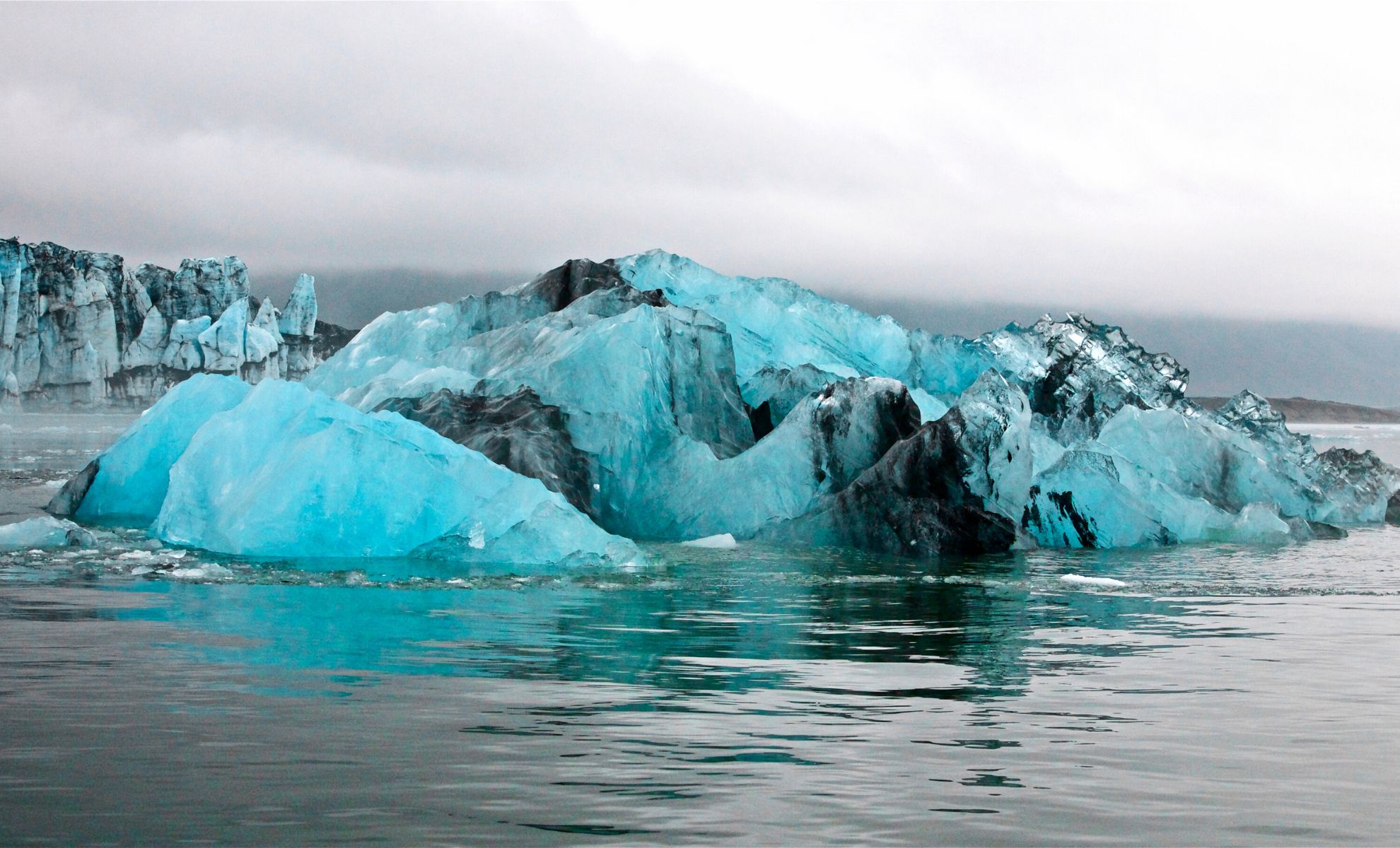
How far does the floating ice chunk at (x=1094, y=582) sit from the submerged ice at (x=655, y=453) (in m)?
3.54

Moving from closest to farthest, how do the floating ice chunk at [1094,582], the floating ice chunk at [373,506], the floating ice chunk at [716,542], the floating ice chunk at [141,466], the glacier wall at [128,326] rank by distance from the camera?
1. the floating ice chunk at [1094,582]
2. the floating ice chunk at [373,506]
3. the floating ice chunk at [716,542]
4. the floating ice chunk at [141,466]
5. the glacier wall at [128,326]

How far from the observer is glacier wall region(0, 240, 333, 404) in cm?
12031

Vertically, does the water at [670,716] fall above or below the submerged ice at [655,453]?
below

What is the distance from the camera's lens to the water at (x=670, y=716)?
523 cm

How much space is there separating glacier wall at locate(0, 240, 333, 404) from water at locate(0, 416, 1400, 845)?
121 m

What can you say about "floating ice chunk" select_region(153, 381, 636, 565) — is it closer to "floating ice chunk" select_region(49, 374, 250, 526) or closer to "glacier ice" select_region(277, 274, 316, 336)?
A: "floating ice chunk" select_region(49, 374, 250, 526)

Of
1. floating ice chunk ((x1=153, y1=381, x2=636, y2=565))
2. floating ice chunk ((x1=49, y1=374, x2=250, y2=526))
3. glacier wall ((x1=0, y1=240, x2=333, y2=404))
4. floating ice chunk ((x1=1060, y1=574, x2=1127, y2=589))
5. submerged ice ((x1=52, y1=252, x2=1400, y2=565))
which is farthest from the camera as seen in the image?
glacier wall ((x1=0, y1=240, x2=333, y2=404))

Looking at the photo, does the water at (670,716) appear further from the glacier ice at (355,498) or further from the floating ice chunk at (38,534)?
the glacier ice at (355,498)

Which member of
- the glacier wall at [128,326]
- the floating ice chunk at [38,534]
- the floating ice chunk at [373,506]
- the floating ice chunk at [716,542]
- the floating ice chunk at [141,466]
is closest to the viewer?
the floating ice chunk at [38,534]

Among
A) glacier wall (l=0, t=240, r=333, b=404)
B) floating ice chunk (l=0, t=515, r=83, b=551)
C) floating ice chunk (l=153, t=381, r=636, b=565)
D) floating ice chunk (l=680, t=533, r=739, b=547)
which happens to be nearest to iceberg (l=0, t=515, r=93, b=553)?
floating ice chunk (l=0, t=515, r=83, b=551)

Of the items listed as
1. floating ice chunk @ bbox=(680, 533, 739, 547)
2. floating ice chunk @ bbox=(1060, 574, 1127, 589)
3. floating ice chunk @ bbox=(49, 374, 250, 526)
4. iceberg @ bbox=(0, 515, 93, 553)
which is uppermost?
floating ice chunk @ bbox=(49, 374, 250, 526)

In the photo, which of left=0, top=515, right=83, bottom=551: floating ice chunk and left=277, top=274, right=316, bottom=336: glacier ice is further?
left=277, top=274, right=316, bottom=336: glacier ice

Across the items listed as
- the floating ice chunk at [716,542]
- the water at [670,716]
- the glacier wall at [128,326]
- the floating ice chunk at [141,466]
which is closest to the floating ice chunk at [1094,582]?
the water at [670,716]

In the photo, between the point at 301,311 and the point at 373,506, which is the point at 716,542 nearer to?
the point at 373,506
